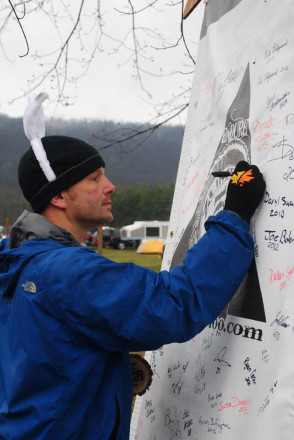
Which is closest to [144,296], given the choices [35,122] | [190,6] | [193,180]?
[35,122]

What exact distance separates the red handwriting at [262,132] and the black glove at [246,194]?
0.13 meters

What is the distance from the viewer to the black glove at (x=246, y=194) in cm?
159

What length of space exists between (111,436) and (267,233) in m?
0.73

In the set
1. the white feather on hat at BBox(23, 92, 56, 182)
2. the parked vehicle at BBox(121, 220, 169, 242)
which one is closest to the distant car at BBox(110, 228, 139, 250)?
the parked vehicle at BBox(121, 220, 169, 242)

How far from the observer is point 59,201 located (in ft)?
5.94

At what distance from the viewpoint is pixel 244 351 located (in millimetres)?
1609

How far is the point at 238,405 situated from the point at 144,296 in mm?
460

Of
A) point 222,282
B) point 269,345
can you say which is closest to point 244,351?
point 269,345

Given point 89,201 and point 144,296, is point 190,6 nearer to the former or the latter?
point 89,201

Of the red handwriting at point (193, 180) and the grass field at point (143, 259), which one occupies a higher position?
the red handwriting at point (193, 180)

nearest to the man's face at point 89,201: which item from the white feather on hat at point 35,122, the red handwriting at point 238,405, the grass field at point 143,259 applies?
the white feather on hat at point 35,122

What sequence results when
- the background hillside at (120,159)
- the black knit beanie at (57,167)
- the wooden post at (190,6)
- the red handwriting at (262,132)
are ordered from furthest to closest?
1. the background hillside at (120,159)
2. the wooden post at (190,6)
3. the black knit beanie at (57,167)
4. the red handwriting at (262,132)

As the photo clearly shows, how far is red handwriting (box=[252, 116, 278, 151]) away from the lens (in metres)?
1.70

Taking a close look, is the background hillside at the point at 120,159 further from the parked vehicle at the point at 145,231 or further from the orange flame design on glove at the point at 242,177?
the orange flame design on glove at the point at 242,177
